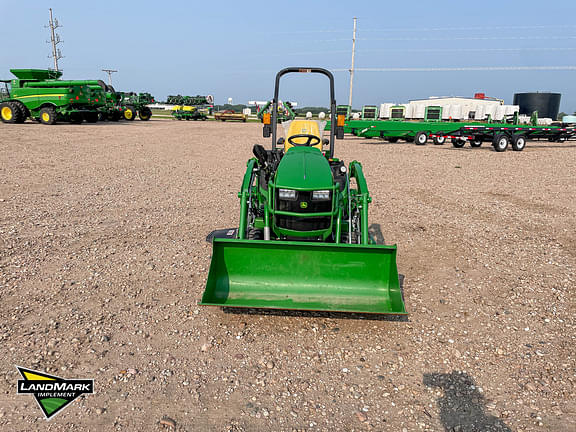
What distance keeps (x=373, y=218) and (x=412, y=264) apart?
1.82 metres

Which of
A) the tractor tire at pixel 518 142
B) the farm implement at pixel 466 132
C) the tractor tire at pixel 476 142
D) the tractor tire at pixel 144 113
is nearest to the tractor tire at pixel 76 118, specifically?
the tractor tire at pixel 144 113

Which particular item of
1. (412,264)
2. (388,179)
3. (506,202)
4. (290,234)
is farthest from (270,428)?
(388,179)

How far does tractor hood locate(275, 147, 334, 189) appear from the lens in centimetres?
361

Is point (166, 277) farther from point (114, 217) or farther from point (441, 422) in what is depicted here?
point (441, 422)

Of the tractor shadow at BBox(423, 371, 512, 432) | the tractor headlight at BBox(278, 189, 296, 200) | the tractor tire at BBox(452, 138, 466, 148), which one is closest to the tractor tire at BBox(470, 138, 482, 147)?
the tractor tire at BBox(452, 138, 466, 148)

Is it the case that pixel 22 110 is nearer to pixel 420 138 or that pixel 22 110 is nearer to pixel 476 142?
pixel 420 138

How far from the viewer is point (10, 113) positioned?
20500mm

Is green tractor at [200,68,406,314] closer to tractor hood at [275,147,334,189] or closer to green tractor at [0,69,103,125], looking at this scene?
tractor hood at [275,147,334,189]

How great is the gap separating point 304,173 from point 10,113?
73.5 ft

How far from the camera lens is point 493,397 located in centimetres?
258

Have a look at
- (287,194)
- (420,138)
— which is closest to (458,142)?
(420,138)

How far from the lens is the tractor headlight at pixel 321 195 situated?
3611 millimetres

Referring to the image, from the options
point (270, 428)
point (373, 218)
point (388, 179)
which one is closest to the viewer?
point (270, 428)

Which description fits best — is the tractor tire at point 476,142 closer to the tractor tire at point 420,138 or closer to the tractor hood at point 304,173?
the tractor tire at point 420,138
